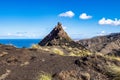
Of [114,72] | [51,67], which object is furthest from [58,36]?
[114,72]

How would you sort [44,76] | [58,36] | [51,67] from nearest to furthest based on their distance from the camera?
[44,76]
[51,67]
[58,36]

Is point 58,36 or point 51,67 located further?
point 58,36

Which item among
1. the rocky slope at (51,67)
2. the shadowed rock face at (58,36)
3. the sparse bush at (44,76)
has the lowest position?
the sparse bush at (44,76)

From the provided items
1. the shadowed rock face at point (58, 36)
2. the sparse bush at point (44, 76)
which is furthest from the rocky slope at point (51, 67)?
the shadowed rock face at point (58, 36)

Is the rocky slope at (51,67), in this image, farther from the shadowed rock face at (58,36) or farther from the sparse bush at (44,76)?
the shadowed rock face at (58,36)

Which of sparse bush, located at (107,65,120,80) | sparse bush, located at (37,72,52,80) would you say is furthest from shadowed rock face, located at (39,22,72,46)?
sparse bush, located at (37,72,52,80)

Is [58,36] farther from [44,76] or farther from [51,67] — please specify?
[44,76]

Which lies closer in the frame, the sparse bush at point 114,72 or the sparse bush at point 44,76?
the sparse bush at point 44,76

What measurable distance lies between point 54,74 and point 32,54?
7364 millimetres

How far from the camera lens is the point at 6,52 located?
3747 centimetres

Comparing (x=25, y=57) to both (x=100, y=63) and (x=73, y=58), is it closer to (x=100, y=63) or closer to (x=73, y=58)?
(x=73, y=58)

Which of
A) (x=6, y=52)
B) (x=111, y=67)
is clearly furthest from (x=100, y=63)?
(x=6, y=52)

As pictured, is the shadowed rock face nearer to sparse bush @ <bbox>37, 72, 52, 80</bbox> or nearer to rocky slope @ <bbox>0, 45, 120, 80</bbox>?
rocky slope @ <bbox>0, 45, 120, 80</bbox>

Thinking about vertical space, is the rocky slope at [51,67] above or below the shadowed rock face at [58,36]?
below
